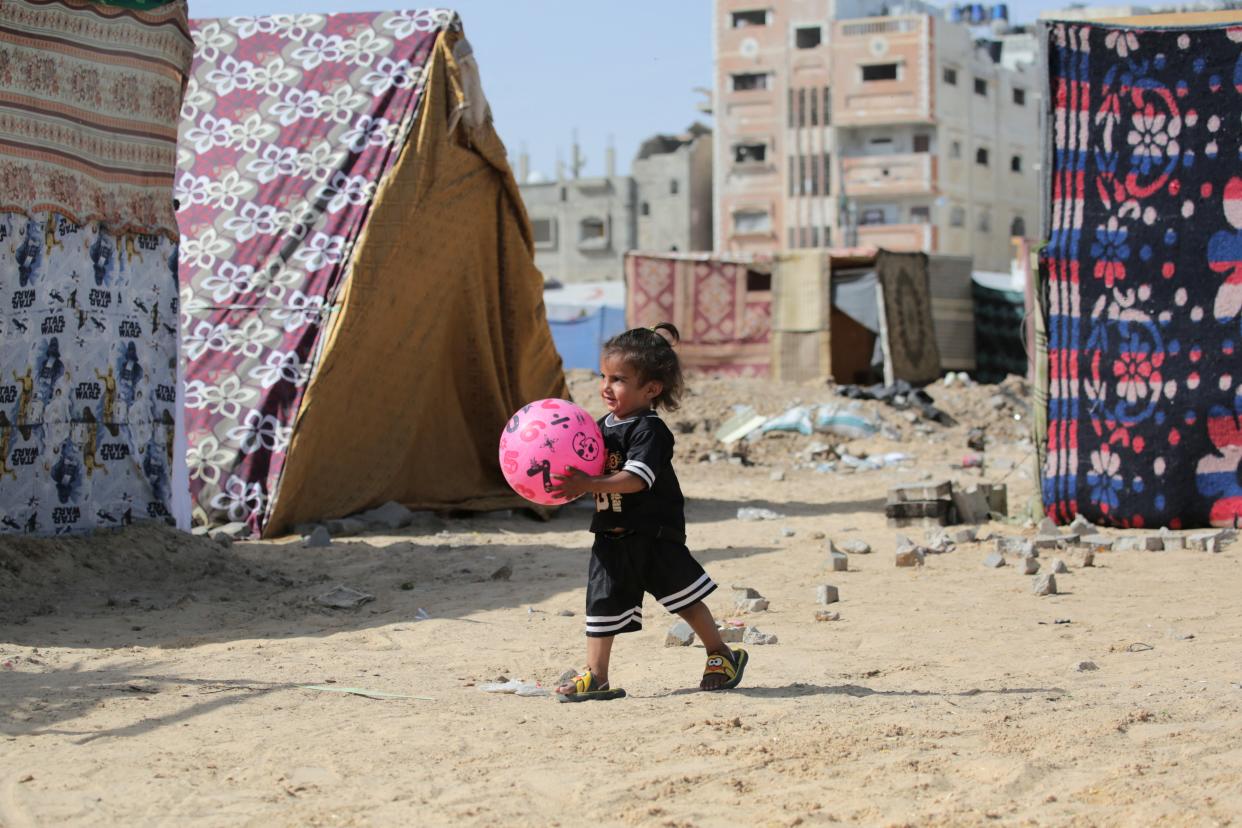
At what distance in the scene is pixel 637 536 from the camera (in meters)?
4.47

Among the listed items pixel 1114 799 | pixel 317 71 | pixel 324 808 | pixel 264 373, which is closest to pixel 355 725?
pixel 324 808

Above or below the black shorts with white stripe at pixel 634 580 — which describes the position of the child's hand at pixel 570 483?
above

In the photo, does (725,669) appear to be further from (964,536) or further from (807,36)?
(807,36)

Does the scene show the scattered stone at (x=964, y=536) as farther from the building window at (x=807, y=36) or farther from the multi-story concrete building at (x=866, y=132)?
the building window at (x=807, y=36)

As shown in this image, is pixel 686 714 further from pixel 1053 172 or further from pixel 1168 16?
pixel 1168 16

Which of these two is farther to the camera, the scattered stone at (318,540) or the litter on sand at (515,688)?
the scattered stone at (318,540)

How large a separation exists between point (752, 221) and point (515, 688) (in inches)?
2019

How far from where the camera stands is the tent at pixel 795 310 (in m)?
21.7

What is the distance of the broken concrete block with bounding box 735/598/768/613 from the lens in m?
6.07

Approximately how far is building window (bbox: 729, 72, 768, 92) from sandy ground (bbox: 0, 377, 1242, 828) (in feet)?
158

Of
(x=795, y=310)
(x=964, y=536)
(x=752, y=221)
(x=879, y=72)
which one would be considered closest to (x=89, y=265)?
(x=964, y=536)

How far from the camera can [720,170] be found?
54.9 metres

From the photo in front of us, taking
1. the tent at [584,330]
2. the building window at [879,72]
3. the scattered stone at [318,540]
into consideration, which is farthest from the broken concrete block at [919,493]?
the building window at [879,72]

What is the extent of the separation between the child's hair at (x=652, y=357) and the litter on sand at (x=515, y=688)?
97 cm
